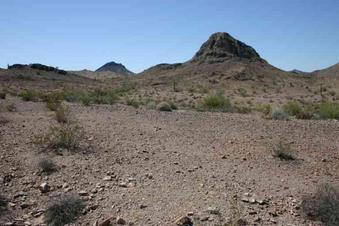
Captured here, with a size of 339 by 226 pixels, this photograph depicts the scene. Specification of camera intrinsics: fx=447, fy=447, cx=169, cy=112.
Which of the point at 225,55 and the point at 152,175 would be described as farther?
the point at 225,55

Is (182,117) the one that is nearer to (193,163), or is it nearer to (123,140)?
(123,140)

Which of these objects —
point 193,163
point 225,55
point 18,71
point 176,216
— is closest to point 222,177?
point 193,163

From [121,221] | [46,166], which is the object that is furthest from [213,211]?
[46,166]

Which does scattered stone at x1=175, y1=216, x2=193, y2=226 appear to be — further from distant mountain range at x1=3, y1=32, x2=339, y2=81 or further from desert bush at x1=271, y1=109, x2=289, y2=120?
distant mountain range at x1=3, y1=32, x2=339, y2=81

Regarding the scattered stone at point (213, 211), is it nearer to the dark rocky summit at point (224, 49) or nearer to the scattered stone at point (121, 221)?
the scattered stone at point (121, 221)

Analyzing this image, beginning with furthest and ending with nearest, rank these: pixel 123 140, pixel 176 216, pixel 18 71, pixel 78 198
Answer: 1. pixel 18 71
2. pixel 123 140
3. pixel 78 198
4. pixel 176 216

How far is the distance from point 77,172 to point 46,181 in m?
0.71

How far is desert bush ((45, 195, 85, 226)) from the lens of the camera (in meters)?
7.03

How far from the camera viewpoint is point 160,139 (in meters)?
12.8

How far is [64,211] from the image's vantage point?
23.4 ft

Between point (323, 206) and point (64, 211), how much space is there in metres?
4.14

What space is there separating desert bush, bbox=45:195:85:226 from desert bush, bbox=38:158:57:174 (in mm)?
1860

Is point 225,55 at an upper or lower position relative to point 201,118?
upper

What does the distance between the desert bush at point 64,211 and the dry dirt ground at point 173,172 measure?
14 cm
